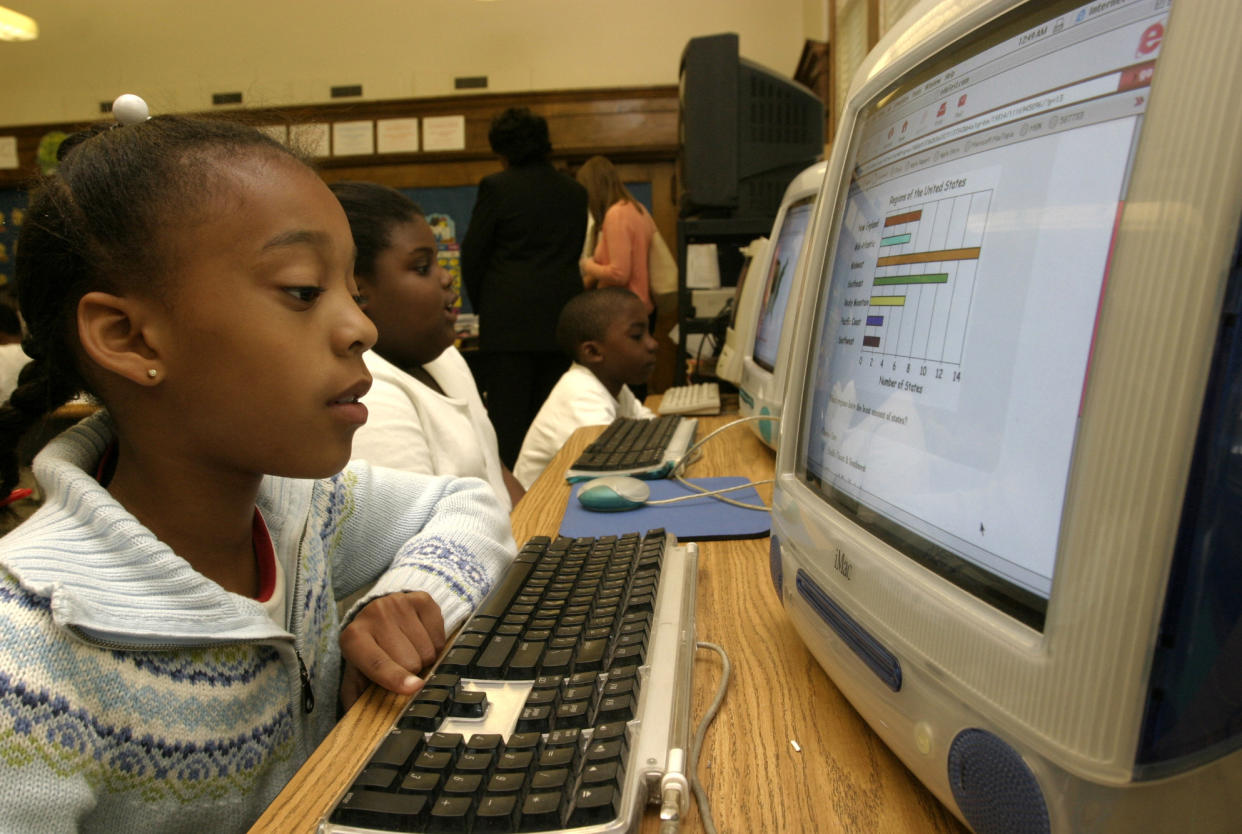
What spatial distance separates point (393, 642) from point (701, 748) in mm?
255

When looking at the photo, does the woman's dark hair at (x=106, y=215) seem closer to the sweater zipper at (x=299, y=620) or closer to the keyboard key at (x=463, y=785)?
the sweater zipper at (x=299, y=620)

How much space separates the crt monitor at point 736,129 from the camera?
216cm

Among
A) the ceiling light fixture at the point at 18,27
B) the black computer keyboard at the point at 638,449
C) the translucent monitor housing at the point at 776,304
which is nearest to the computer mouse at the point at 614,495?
the black computer keyboard at the point at 638,449

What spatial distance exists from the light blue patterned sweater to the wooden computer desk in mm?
113

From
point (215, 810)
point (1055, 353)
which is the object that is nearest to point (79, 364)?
point (215, 810)

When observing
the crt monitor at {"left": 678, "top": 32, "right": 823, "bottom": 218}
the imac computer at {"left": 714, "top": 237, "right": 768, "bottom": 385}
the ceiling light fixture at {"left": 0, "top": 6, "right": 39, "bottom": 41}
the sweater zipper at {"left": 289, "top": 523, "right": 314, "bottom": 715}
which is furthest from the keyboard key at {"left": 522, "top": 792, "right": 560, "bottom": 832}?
the ceiling light fixture at {"left": 0, "top": 6, "right": 39, "bottom": 41}

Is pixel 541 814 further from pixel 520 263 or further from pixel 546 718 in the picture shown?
pixel 520 263

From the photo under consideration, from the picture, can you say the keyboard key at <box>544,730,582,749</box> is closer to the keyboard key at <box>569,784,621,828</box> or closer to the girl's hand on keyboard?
the keyboard key at <box>569,784,621,828</box>

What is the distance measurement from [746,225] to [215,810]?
1.81 m

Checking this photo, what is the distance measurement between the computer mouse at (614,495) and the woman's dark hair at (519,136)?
190 cm

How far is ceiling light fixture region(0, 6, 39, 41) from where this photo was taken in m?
5.04

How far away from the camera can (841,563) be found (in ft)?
1.63

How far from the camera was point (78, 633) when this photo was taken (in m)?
0.50

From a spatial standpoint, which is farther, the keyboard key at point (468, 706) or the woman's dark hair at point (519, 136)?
the woman's dark hair at point (519, 136)
